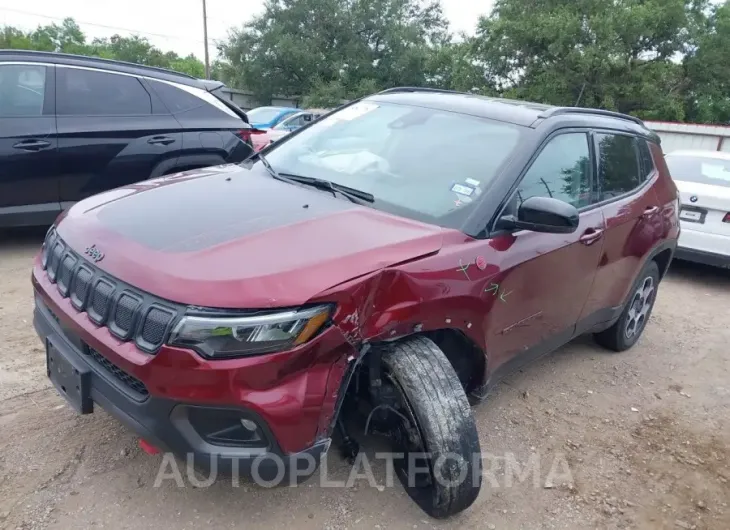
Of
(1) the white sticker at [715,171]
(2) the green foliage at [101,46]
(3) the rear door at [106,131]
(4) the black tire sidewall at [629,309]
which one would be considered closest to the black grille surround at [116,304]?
(3) the rear door at [106,131]

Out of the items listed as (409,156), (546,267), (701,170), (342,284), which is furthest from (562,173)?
(701,170)

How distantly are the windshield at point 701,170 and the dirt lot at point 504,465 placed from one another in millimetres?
3170

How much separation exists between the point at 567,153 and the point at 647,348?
219cm

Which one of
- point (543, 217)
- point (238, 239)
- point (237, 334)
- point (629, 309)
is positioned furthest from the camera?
point (629, 309)

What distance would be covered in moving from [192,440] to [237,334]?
0.43 m

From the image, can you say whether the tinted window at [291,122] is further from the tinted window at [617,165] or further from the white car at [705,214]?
the tinted window at [617,165]

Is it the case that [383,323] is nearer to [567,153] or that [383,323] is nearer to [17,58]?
[567,153]

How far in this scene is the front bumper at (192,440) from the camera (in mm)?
2166

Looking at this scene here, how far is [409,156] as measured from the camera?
3225 mm

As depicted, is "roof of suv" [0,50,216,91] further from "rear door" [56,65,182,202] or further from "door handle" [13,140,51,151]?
"door handle" [13,140,51,151]

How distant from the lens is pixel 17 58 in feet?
17.4

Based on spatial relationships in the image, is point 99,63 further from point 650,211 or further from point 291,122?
point 291,122

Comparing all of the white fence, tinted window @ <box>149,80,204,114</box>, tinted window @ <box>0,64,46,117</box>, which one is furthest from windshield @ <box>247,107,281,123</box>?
tinted window @ <box>0,64,46,117</box>

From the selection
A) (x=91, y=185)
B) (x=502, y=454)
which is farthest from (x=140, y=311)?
(x=91, y=185)
